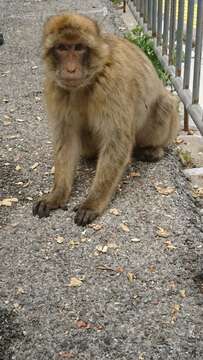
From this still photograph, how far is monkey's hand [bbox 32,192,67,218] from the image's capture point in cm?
363

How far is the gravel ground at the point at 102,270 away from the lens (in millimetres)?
2723

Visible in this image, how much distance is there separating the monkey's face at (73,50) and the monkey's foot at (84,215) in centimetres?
68

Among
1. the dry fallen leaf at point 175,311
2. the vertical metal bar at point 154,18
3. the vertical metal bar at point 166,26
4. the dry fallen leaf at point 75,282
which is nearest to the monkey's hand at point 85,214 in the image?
the dry fallen leaf at point 75,282

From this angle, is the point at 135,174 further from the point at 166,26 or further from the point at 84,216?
the point at 166,26

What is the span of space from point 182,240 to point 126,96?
916mm

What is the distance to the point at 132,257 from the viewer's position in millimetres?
3260

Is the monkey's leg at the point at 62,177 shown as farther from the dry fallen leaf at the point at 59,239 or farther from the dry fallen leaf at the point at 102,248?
the dry fallen leaf at the point at 102,248

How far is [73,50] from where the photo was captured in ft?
11.0

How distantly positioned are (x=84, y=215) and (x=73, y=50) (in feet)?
2.98

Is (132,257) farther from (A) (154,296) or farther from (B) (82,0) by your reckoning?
(B) (82,0)

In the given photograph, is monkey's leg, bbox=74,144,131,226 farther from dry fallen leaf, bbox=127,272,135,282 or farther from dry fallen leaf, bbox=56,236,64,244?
dry fallen leaf, bbox=127,272,135,282

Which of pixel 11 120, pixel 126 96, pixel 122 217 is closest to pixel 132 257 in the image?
pixel 122 217

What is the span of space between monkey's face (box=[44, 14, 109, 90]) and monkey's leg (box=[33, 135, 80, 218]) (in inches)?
18.3

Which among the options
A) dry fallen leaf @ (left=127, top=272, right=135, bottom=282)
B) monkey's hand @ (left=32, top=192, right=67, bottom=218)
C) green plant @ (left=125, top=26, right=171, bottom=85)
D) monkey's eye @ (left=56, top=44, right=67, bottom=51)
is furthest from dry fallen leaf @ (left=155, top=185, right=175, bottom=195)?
green plant @ (left=125, top=26, right=171, bottom=85)
